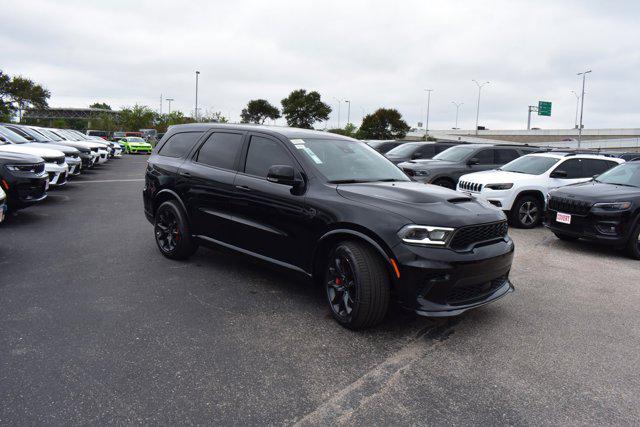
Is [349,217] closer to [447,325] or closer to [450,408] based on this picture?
[447,325]

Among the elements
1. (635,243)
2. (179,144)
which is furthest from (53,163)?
(635,243)

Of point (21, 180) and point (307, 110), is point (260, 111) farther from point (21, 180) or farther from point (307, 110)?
point (21, 180)

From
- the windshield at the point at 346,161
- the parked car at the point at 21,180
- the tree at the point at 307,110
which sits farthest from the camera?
the tree at the point at 307,110

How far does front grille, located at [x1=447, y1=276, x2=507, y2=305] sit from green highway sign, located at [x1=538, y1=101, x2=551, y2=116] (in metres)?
75.3

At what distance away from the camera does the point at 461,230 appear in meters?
3.73

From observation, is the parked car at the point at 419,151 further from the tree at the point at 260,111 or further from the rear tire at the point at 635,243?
the tree at the point at 260,111

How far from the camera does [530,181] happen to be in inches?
373

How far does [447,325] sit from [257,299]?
5.83 ft

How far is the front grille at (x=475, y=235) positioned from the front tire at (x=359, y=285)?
1.99ft

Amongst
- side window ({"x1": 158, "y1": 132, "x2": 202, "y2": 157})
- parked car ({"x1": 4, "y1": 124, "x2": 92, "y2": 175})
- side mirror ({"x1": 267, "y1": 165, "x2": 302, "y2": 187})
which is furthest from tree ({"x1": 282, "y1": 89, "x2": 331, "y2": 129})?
side mirror ({"x1": 267, "y1": 165, "x2": 302, "y2": 187})

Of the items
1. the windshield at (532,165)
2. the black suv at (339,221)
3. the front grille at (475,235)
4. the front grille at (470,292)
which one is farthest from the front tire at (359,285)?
the windshield at (532,165)

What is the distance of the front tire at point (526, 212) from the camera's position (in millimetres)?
9453

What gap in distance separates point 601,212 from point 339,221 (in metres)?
4.97

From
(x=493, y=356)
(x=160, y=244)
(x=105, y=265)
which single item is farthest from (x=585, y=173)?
(x=105, y=265)
